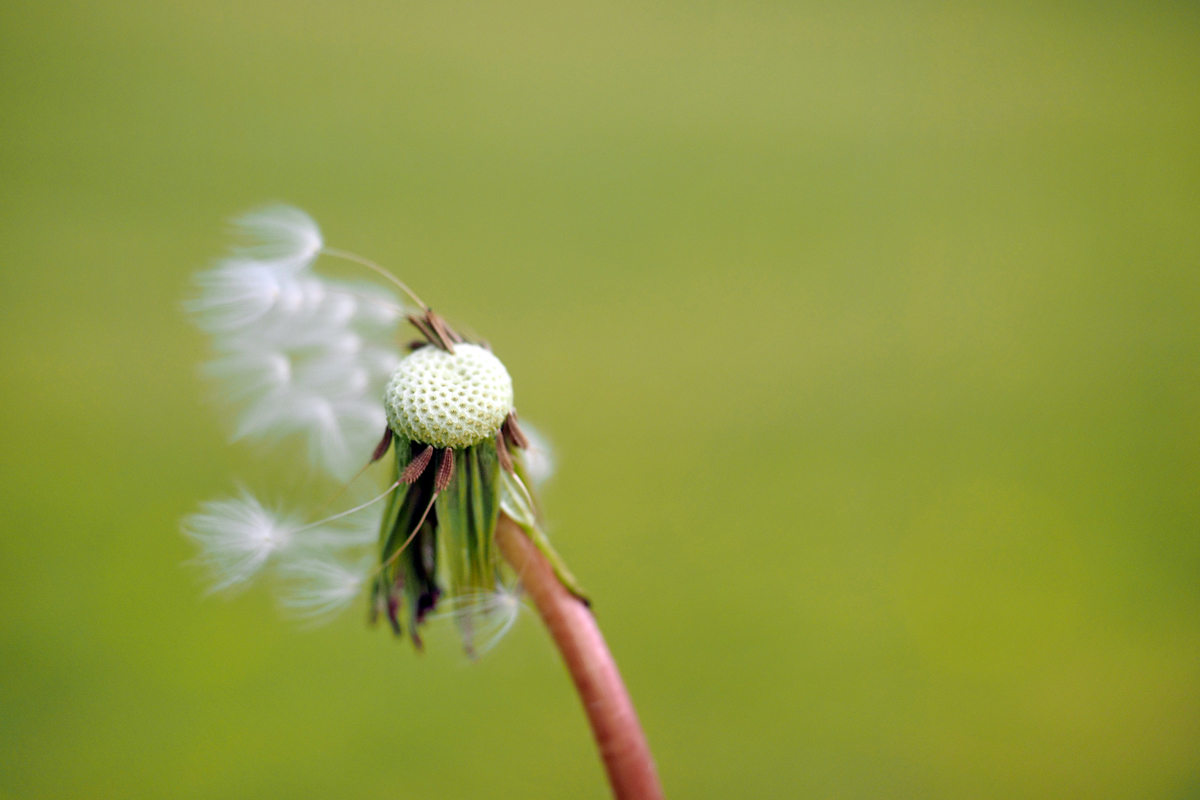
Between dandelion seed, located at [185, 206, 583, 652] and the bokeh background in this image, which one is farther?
the bokeh background

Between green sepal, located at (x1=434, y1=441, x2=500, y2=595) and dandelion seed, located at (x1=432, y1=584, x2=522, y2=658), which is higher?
green sepal, located at (x1=434, y1=441, x2=500, y2=595)

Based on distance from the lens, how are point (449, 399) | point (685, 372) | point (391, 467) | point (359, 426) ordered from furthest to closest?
point (685, 372) → point (359, 426) → point (391, 467) → point (449, 399)

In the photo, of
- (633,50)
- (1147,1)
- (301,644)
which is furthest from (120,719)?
(1147,1)

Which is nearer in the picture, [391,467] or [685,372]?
[391,467]

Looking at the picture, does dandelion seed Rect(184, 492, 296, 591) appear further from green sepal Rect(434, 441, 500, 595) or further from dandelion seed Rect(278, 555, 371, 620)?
green sepal Rect(434, 441, 500, 595)

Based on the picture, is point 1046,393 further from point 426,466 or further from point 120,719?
point 120,719

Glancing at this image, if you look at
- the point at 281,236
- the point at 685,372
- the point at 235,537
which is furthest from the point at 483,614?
the point at 685,372

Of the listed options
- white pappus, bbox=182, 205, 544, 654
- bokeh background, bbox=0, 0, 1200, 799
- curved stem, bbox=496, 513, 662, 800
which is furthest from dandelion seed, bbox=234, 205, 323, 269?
bokeh background, bbox=0, 0, 1200, 799

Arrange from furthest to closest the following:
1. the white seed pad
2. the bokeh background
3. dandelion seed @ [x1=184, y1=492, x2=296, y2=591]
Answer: the bokeh background, dandelion seed @ [x1=184, y1=492, x2=296, y2=591], the white seed pad

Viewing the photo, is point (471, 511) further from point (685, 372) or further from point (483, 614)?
point (685, 372)
